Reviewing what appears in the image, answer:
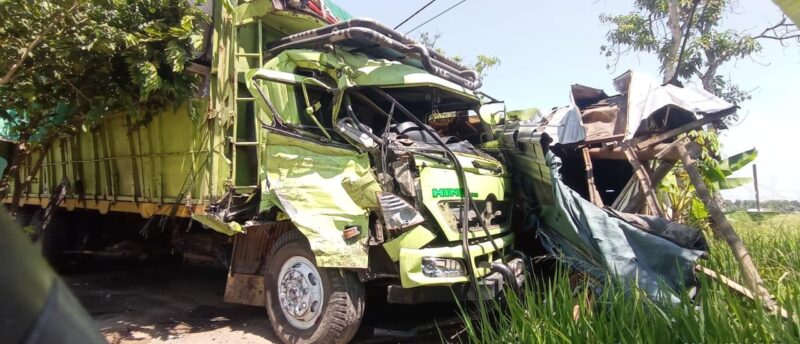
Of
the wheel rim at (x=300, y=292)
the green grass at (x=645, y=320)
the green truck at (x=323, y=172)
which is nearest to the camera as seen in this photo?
the green grass at (x=645, y=320)

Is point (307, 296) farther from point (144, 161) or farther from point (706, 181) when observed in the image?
point (706, 181)

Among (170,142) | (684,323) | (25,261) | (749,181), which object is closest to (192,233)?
(170,142)

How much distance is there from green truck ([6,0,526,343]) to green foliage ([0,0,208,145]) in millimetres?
283

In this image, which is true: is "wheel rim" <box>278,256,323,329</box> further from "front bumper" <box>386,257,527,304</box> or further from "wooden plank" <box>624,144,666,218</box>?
"wooden plank" <box>624,144,666,218</box>

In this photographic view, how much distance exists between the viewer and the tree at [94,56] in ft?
13.1

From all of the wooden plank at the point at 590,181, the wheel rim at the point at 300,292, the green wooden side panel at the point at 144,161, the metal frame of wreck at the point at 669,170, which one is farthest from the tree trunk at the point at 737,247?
the green wooden side panel at the point at 144,161

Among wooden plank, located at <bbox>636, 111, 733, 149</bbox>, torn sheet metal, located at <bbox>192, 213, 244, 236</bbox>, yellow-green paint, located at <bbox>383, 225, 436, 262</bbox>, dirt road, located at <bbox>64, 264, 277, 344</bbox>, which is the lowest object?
dirt road, located at <bbox>64, 264, 277, 344</bbox>

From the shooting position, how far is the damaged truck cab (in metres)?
3.58

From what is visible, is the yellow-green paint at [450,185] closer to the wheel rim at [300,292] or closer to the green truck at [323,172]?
the green truck at [323,172]

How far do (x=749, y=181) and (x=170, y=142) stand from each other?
6.72 m

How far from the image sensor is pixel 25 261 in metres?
0.68

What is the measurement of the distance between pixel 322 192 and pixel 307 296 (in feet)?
2.67

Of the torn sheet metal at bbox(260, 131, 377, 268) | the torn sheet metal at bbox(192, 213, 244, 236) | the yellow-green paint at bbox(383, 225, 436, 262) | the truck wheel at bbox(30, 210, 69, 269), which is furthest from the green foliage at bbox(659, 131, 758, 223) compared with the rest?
the truck wheel at bbox(30, 210, 69, 269)

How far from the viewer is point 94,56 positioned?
14.5 ft
